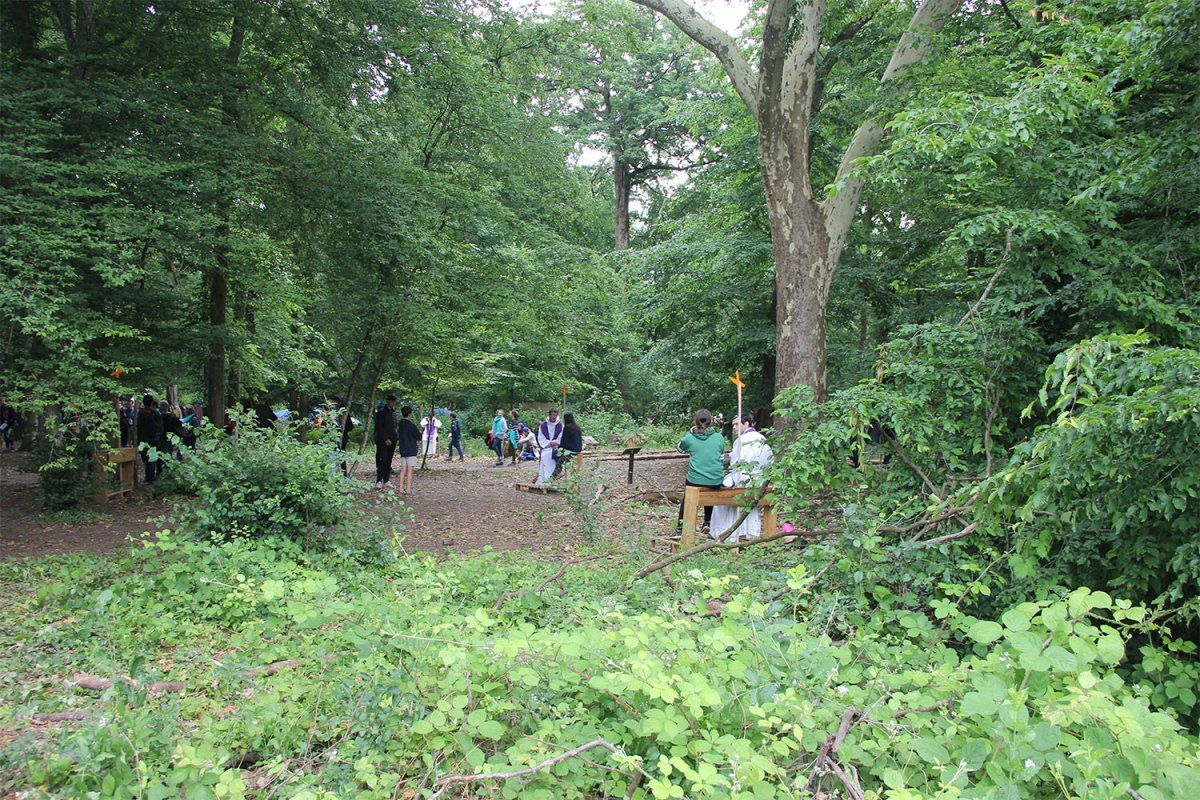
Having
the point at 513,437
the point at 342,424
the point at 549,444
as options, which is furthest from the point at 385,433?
the point at 513,437

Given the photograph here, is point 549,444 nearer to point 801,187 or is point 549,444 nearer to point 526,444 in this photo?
point 801,187

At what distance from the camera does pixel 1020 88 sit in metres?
6.07

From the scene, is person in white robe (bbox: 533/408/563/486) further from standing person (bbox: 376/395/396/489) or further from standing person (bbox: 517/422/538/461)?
standing person (bbox: 517/422/538/461)

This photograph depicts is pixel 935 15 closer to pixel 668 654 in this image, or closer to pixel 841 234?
pixel 841 234

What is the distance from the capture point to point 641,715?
2.83 m

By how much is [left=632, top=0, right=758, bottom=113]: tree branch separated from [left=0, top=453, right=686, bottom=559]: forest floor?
5471 millimetres

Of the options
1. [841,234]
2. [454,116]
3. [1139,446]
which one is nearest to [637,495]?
[841,234]

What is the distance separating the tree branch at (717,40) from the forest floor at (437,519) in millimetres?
5471

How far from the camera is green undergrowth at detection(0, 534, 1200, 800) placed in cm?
245

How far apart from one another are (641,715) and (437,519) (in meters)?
9.54

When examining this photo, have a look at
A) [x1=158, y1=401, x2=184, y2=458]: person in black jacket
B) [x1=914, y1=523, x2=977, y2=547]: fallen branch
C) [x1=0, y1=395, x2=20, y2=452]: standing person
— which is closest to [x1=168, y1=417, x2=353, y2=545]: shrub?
[x1=914, y1=523, x2=977, y2=547]: fallen branch

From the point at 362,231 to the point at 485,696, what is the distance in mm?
9111

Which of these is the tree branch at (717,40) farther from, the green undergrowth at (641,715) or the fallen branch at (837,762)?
the fallen branch at (837,762)

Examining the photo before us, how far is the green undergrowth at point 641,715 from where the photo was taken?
8.04 feet
